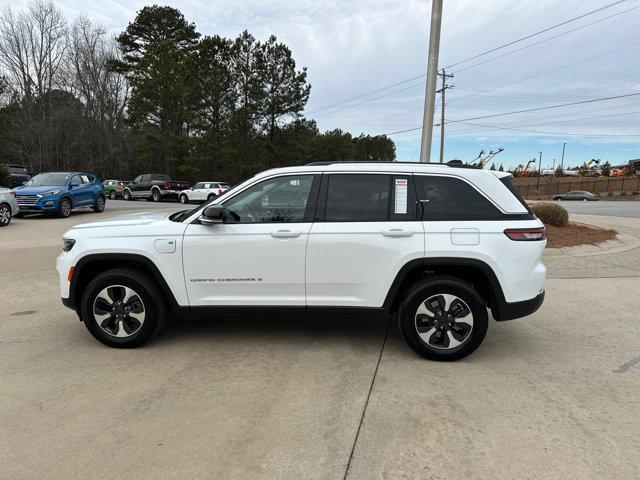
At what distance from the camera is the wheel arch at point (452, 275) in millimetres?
4016

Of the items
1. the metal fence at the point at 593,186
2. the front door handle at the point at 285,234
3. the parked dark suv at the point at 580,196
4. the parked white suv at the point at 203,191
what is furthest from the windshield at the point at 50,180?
the parked dark suv at the point at 580,196

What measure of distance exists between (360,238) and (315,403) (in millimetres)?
1425

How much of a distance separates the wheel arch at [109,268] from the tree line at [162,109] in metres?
36.2

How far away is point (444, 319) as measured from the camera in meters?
4.09

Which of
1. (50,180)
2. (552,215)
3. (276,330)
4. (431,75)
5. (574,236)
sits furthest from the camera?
(50,180)

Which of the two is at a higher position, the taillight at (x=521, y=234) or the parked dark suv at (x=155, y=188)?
the taillight at (x=521, y=234)

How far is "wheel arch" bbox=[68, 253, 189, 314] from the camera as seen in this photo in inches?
166

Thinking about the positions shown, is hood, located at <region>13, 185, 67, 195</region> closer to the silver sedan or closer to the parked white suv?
the silver sedan

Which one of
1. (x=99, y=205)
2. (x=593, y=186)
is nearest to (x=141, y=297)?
(x=99, y=205)

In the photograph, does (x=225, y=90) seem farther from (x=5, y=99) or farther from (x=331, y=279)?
(x=331, y=279)

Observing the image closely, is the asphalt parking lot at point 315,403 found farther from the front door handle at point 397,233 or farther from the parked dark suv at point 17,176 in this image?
the parked dark suv at point 17,176

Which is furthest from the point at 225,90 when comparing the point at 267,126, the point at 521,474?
the point at 521,474

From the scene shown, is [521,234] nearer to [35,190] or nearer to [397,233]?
[397,233]

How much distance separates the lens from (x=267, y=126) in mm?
42844
